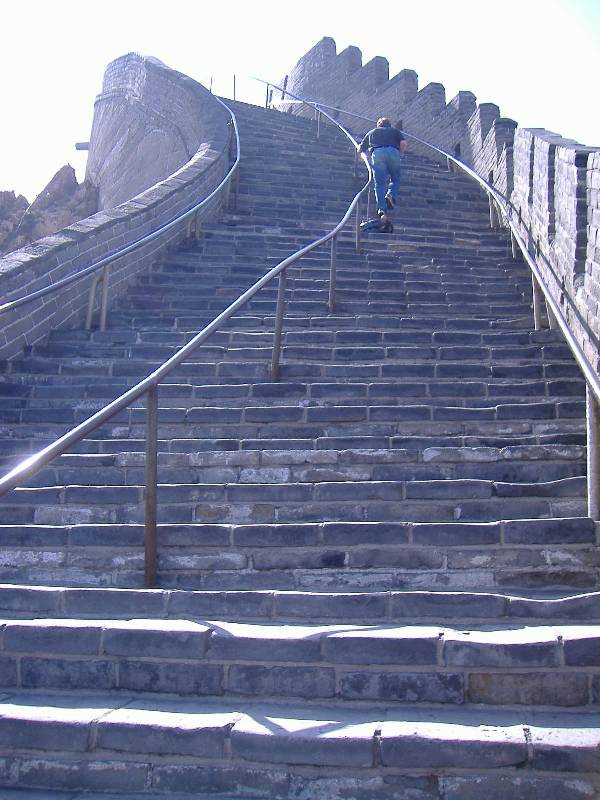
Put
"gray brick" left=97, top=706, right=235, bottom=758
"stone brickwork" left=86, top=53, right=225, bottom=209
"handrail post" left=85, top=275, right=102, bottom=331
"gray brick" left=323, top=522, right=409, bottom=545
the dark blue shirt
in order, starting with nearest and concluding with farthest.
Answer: "gray brick" left=97, top=706, right=235, bottom=758 < "gray brick" left=323, top=522, right=409, bottom=545 < "handrail post" left=85, top=275, right=102, bottom=331 < the dark blue shirt < "stone brickwork" left=86, top=53, right=225, bottom=209

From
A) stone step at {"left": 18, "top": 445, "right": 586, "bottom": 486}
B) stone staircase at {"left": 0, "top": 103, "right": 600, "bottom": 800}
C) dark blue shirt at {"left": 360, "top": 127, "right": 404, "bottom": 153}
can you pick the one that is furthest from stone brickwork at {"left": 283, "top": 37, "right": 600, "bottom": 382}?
dark blue shirt at {"left": 360, "top": 127, "right": 404, "bottom": 153}

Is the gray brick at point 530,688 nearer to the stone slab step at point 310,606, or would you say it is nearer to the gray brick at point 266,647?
the stone slab step at point 310,606

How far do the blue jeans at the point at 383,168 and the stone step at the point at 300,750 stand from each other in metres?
8.35

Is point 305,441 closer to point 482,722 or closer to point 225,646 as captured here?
point 225,646

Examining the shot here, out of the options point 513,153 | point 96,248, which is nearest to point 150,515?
point 96,248

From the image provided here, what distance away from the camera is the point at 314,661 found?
3.08m

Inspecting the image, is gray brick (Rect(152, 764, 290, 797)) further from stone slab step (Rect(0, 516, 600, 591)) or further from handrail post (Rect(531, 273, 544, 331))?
handrail post (Rect(531, 273, 544, 331))

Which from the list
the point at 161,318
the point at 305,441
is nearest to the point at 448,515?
the point at 305,441

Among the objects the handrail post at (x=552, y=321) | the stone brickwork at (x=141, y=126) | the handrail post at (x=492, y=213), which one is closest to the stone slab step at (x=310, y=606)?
the handrail post at (x=552, y=321)

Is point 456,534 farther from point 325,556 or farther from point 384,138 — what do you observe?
point 384,138

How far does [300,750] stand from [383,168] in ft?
29.0

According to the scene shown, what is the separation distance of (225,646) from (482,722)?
35.4 inches

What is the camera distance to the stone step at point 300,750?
8.56 ft

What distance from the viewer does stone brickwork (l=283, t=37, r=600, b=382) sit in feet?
20.2
